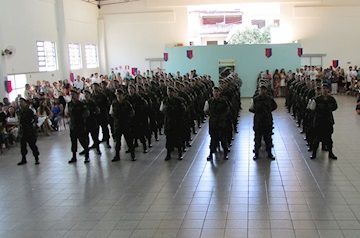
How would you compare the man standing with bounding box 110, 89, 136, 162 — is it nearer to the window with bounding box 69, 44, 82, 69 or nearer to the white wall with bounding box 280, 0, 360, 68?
the window with bounding box 69, 44, 82, 69

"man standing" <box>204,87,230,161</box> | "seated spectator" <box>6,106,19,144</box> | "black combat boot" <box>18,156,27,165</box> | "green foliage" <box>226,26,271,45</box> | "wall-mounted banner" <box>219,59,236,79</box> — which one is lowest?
"black combat boot" <box>18,156,27,165</box>

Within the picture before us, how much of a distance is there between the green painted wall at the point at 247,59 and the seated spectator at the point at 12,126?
1316cm

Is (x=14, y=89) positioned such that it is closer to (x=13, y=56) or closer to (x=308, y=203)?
(x=13, y=56)

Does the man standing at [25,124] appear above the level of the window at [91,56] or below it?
below

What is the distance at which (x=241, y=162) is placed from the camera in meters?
9.83

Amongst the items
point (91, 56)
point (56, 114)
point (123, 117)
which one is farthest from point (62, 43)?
point (123, 117)

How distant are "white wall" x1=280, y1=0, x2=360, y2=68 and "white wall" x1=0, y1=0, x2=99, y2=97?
14329 mm

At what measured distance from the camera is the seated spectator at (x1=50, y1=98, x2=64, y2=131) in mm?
15633

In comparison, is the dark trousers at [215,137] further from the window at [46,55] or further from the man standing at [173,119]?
the window at [46,55]

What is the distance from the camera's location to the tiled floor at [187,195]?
244 inches

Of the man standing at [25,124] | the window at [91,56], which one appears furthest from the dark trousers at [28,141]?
the window at [91,56]

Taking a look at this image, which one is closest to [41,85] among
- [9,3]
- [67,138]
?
[9,3]

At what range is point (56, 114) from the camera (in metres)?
15.8

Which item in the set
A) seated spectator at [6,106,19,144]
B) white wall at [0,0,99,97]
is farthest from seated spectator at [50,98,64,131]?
white wall at [0,0,99,97]
